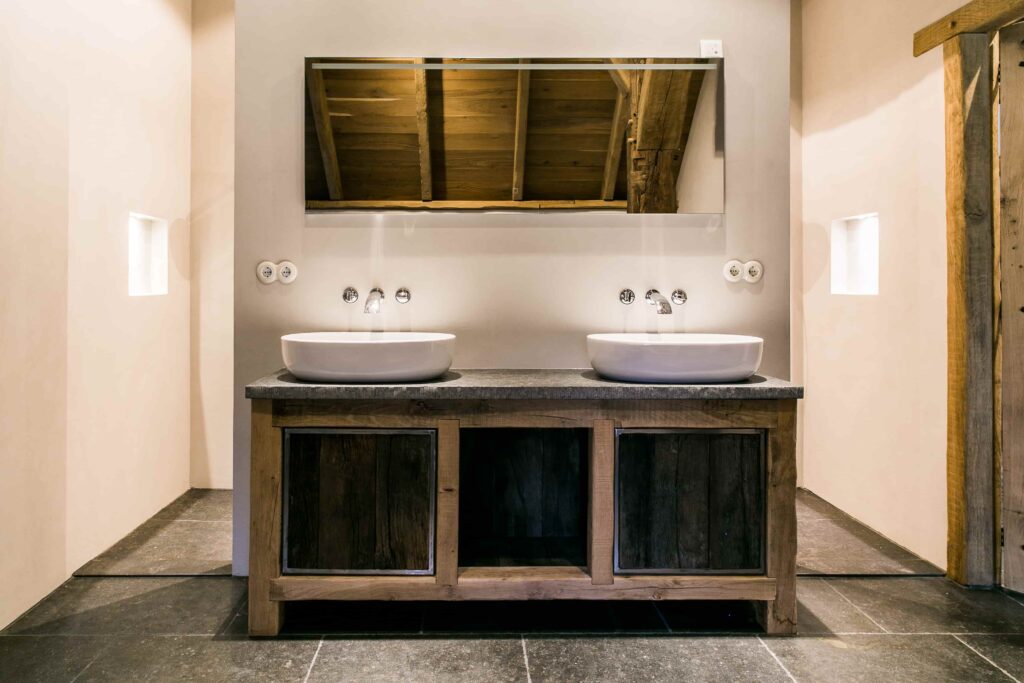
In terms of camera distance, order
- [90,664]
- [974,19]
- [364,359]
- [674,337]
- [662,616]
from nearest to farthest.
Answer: [90,664] → [364,359] → [662,616] → [974,19] → [674,337]

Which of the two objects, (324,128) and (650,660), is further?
(324,128)

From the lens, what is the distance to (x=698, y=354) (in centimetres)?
235

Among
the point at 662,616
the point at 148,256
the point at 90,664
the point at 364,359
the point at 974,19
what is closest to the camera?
the point at 90,664

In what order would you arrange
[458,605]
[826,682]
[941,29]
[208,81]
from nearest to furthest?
[826,682] → [458,605] → [941,29] → [208,81]

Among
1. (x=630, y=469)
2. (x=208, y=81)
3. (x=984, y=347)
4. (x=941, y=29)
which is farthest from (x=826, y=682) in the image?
Answer: (x=208, y=81)

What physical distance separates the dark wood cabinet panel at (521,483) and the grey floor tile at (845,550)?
0.97 meters

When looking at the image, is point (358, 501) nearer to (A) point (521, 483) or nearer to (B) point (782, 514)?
(A) point (521, 483)

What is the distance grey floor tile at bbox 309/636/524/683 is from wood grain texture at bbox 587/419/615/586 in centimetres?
34

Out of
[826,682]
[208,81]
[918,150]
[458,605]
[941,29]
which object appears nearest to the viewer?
[826,682]

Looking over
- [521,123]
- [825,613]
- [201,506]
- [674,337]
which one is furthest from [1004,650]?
[201,506]

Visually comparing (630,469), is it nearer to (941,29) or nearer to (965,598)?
(965,598)

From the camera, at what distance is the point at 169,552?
10.3 feet

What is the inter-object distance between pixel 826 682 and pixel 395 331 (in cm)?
181

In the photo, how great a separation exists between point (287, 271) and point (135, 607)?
49.8 inches
